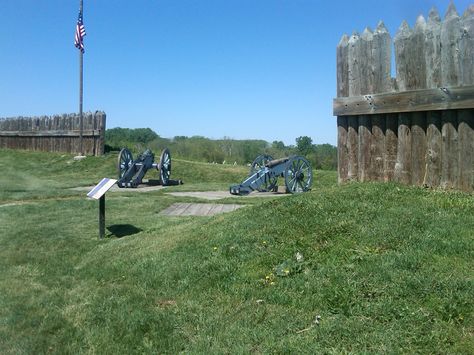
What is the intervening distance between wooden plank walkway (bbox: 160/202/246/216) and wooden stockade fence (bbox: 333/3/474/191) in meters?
4.05

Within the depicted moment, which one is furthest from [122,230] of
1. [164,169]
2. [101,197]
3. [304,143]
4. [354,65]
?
[304,143]

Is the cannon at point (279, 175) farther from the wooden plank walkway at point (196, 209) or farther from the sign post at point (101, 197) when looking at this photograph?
the sign post at point (101, 197)

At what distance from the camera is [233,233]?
6.08 m

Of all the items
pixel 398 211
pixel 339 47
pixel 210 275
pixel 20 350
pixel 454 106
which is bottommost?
pixel 20 350

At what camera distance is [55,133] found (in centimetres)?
3066

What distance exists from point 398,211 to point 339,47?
296 cm

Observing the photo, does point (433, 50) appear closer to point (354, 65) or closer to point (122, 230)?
point (354, 65)

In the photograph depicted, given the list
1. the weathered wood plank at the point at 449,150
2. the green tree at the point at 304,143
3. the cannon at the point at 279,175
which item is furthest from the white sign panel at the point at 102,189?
the green tree at the point at 304,143

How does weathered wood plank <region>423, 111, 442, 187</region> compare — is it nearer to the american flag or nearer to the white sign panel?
the white sign panel

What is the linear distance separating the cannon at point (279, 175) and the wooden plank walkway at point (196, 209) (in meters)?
3.08

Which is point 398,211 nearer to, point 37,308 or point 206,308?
point 206,308

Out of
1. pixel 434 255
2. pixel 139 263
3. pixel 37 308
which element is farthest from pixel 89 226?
pixel 434 255

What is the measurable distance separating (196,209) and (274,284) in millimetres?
7141

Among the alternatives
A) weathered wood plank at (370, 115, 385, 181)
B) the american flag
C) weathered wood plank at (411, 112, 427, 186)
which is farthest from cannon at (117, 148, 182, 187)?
weathered wood plank at (411, 112, 427, 186)
